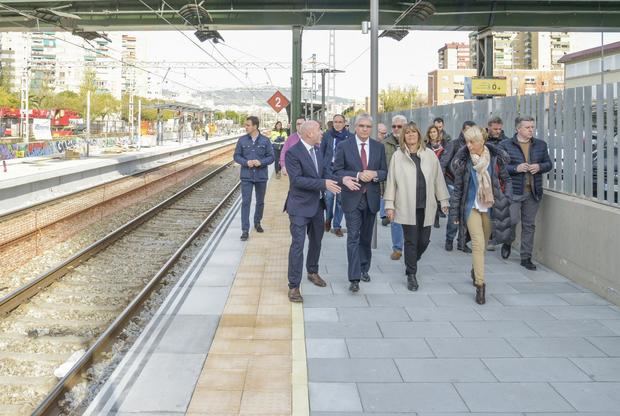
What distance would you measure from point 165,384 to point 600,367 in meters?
3.09

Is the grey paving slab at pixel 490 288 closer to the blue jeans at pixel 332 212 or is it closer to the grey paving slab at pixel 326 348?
the grey paving slab at pixel 326 348

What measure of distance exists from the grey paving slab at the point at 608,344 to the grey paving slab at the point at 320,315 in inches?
85.9

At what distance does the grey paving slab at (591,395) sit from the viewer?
157 inches

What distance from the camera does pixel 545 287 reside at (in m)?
7.14

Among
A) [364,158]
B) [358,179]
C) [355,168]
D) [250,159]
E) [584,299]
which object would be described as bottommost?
[584,299]

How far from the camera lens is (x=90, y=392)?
182 inches

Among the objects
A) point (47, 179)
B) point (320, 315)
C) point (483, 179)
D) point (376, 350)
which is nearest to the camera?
point (376, 350)

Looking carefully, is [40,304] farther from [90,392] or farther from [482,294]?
[482,294]

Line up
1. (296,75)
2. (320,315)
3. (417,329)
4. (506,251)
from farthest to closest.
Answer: (296,75), (506,251), (320,315), (417,329)

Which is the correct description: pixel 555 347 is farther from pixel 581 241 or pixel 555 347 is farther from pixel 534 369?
pixel 581 241

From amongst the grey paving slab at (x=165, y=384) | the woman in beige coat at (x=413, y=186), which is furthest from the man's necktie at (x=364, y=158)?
the grey paving slab at (x=165, y=384)

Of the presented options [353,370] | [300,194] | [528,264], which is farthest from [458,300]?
[353,370]

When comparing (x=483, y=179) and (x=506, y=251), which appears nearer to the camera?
(x=483, y=179)

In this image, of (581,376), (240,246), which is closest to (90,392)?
(581,376)
